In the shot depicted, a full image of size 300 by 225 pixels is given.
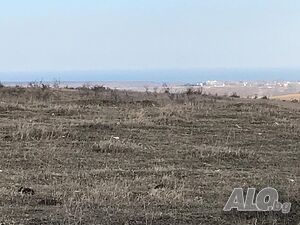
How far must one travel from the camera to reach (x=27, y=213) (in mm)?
5992

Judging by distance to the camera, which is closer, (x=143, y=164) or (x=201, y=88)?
(x=143, y=164)

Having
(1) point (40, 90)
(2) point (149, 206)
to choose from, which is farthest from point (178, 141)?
(1) point (40, 90)

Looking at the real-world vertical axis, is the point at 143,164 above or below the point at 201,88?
below

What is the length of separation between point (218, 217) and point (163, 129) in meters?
8.61

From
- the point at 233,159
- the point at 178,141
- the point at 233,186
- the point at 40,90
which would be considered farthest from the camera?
the point at 40,90

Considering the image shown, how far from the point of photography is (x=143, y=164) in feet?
32.2

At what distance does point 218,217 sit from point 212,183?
203 cm

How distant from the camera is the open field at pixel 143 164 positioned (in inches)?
242

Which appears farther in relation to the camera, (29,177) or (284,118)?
(284,118)

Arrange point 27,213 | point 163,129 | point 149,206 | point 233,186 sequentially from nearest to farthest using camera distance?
point 27,213 → point 149,206 → point 233,186 → point 163,129

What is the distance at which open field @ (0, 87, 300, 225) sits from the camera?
615 cm

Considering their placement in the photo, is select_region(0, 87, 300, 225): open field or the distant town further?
the distant town

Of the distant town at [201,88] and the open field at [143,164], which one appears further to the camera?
the distant town at [201,88]

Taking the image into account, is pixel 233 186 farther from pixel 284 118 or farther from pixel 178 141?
pixel 284 118
